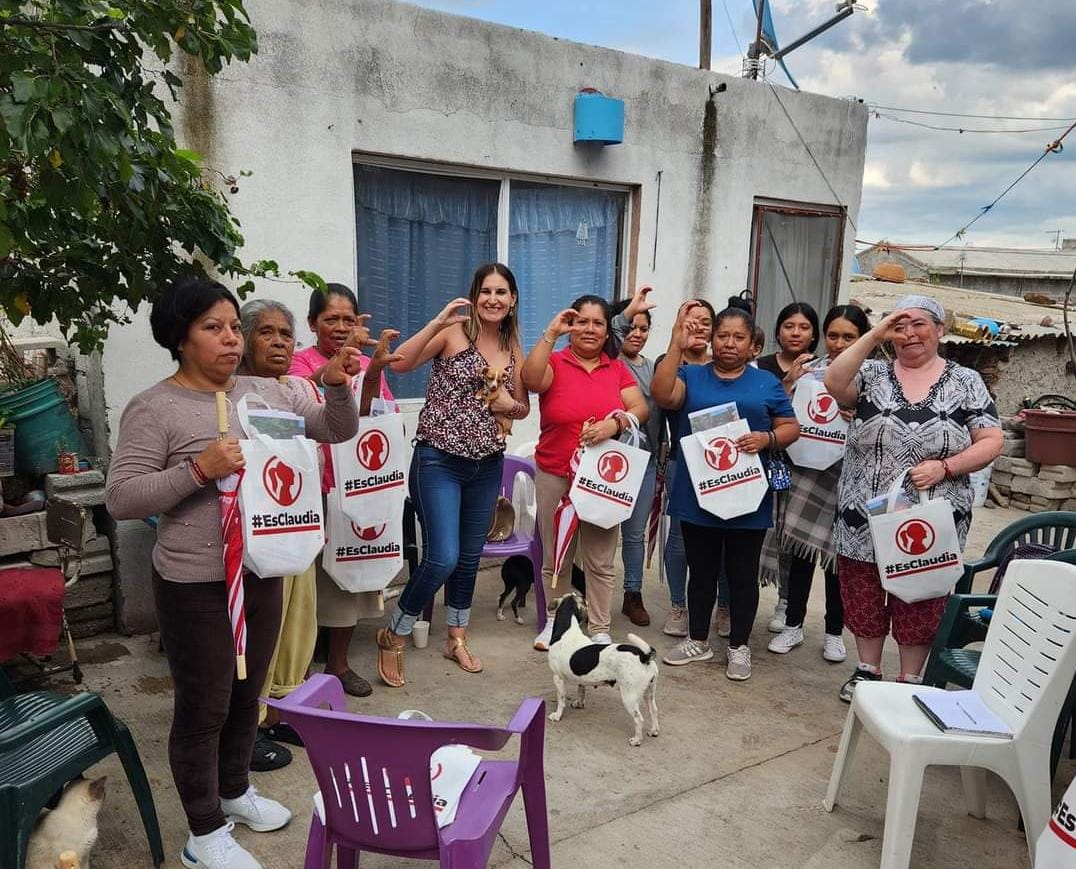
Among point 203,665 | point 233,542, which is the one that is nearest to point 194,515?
point 233,542

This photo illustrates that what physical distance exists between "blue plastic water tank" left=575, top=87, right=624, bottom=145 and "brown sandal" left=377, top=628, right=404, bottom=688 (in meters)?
3.70

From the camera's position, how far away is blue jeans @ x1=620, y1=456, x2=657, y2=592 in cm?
465

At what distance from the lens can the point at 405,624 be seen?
3936mm

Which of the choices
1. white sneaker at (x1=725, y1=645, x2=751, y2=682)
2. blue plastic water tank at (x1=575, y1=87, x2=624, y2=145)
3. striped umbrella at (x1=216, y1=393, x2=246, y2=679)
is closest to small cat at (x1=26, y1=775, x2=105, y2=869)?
striped umbrella at (x1=216, y1=393, x2=246, y2=679)

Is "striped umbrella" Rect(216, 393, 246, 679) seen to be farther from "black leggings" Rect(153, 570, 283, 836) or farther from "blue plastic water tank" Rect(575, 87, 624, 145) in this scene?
"blue plastic water tank" Rect(575, 87, 624, 145)

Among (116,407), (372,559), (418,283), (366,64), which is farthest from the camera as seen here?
(418,283)

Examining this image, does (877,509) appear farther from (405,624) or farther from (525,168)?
(525,168)

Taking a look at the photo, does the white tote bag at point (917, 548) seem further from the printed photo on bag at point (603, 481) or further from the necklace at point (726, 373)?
the printed photo on bag at point (603, 481)

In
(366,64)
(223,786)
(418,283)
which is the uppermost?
(366,64)

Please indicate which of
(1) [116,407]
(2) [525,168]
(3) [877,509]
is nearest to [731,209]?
(2) [525,168]

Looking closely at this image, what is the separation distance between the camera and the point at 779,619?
189 inches

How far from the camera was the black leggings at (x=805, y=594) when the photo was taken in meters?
4.34

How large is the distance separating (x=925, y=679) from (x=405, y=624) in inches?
91.3

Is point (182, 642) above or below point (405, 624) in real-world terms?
above
